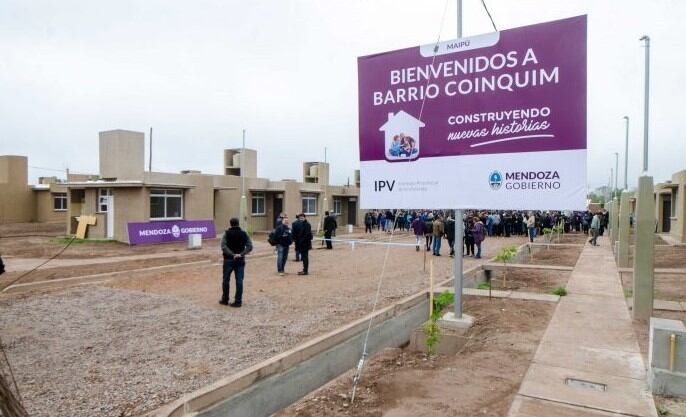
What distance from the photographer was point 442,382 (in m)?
5.27

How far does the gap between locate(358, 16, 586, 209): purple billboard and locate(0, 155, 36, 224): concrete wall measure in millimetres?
39502

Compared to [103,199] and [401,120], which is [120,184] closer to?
[103,199]

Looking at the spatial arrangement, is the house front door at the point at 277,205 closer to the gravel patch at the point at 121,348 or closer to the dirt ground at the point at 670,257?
the dirt ground at the point at 670,257

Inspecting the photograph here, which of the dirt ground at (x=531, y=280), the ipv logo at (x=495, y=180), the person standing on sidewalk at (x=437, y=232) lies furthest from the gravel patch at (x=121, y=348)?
the person standing on sidewalk at (x=437, y=232)

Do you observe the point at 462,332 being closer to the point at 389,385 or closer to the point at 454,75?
the point at 389,385

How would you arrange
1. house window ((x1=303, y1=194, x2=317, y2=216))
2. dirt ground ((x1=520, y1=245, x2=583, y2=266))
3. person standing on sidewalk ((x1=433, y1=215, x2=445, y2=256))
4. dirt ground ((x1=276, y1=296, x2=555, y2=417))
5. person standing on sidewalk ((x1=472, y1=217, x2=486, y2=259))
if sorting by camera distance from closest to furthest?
1. dirt ground ((x1=276, y1=296, x2=555, y2=417))
2. dirt ground ((x1=520, y1=245, x2=583, y2=266))
3. person standing on sidewalk ((x1=472, y1=217, x2=486, y2=259))
4. person standing on sidewalk ((x1=433, y1=215, x2=445, y2=256))
5. house window ((x1=303, y1=194, x2=317, y2=216))

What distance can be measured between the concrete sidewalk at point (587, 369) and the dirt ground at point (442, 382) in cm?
20

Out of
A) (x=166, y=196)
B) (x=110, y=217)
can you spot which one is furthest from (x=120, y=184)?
(x=166, y=196)

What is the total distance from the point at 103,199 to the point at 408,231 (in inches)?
847

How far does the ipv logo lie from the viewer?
6.64 m

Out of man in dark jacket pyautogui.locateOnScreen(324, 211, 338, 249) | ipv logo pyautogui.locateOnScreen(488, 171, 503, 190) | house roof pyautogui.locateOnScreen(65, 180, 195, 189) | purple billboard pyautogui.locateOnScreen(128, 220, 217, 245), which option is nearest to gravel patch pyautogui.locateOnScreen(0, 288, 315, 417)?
ipv logo pyautogui.locateOnScreen(488, 171, 503, 190)

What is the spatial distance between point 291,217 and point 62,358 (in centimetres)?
2726

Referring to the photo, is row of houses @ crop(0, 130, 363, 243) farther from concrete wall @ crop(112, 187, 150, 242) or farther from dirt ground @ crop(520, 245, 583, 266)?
dirt ground @ crop(520, 245, 583, 266)

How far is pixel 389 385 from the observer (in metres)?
5.29
